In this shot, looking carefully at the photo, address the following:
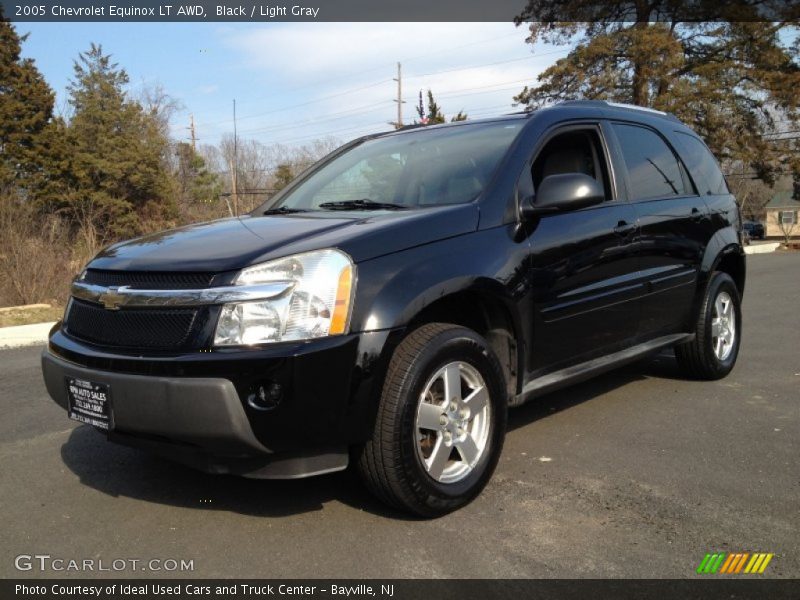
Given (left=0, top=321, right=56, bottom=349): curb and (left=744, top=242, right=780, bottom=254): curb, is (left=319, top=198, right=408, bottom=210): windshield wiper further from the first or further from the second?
(left=744, top=242, right=780, bottom=254): curb

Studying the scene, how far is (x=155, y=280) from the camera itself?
10.1 feet

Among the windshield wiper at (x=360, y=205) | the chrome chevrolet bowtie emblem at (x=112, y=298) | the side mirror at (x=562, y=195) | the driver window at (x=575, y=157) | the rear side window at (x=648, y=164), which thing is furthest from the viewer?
the rear side window at (x=648, y=164)

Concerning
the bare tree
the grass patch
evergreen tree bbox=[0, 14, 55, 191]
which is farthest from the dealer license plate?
the bare tree

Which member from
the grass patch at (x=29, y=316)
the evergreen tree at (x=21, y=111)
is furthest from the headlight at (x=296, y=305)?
the evergreen tree at (x=21, y=111)

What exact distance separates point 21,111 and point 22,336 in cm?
2562

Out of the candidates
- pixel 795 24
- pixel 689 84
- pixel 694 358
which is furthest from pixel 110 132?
pixel 694 358

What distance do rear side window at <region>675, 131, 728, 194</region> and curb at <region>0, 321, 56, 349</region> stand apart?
7.02 meters

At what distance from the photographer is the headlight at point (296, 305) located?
112 inches

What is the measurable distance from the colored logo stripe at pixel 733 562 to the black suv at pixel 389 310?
1.02 metres

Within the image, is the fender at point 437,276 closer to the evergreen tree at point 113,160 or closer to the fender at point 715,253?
the fender at point 715,253

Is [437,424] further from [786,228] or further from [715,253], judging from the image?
[786,228]

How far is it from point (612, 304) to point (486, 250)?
119cm

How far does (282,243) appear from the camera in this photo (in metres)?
3.12

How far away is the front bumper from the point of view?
2.78 metres
